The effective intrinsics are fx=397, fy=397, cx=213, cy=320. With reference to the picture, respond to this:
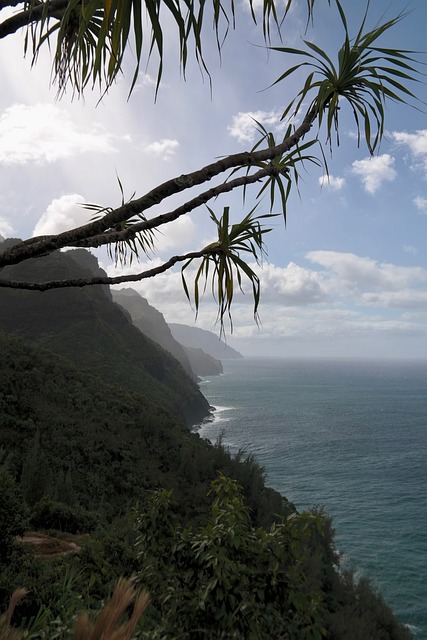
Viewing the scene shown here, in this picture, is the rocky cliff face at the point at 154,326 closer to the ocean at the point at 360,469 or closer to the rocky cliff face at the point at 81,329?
the ocean at the point at 360,469

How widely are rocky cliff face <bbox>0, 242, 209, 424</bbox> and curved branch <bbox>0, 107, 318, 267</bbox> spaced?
45.1 m

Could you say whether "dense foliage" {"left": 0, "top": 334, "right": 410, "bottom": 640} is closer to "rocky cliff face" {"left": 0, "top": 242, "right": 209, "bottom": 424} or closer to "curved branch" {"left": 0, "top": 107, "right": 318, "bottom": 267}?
"curved branch" {"left": 0, "top": 107, "right": 318, "bottom": 267}

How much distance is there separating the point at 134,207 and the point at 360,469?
175 ft

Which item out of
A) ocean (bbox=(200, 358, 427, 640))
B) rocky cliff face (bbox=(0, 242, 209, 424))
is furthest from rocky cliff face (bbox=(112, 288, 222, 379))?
rocky cliff face (bbox=(0, 242, 209, 424))

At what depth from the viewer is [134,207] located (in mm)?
2520

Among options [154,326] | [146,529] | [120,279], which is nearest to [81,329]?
[146,529]

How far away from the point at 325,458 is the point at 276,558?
53631 mm

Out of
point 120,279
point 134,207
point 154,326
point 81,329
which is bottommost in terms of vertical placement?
point 81,329

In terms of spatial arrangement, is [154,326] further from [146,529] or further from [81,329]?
[146,529]

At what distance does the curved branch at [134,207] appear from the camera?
8.31 ft

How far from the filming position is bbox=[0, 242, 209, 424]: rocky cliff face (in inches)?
1983

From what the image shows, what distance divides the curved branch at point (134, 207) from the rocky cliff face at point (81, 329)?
1776 inches

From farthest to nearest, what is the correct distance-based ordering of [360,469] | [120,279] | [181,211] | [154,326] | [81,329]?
[154,326]
[81,329]
[360,469]
[120,279]
[181,211]

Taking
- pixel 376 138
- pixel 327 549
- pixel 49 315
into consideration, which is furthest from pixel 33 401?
pixel 49 315
